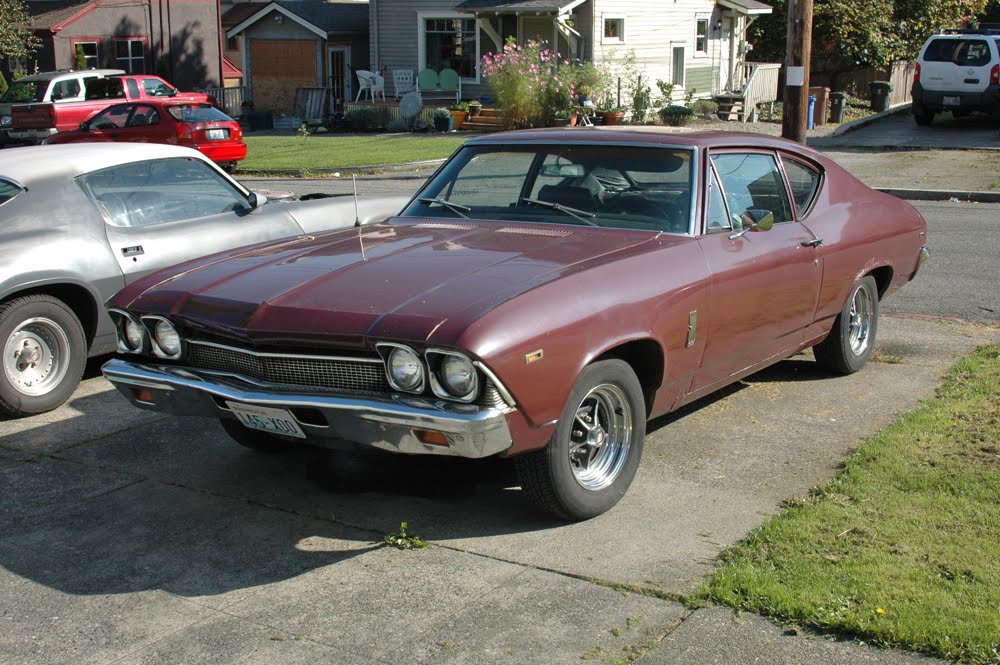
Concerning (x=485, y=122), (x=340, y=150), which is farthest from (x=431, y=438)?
(x=485, y=122)

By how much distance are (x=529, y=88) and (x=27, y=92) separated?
1267 cm

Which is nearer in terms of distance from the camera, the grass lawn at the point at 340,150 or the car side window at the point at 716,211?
the car side window at the point at 716,211

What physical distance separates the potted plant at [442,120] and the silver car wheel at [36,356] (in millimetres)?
24095

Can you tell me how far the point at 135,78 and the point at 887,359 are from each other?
26.3 meters

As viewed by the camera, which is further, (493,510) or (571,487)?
(493,510)

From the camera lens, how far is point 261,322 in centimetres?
464

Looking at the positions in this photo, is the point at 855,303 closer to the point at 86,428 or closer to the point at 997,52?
the point at 86,428

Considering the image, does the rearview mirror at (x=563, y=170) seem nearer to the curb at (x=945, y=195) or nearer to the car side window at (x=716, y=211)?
the car side window at (x=716, y=211)

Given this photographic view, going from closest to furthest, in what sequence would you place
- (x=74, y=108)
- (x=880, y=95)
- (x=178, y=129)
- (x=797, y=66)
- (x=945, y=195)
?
(x=797, y=66)
(x=945, y=195)
(x=178, y=129)
(x=74, y=108)
(x=880, y=95)

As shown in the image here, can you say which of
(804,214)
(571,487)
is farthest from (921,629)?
(804,214)

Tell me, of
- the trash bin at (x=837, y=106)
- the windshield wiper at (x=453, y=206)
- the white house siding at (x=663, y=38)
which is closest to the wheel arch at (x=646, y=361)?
the windshield wiper at (x=453, y=206)

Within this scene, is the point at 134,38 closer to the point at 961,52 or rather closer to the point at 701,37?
the point at 701,37

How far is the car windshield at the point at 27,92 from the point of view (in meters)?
28.1

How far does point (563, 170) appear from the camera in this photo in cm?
598
